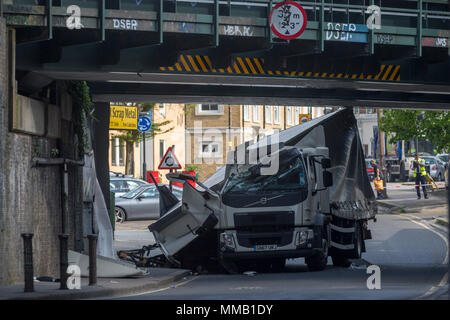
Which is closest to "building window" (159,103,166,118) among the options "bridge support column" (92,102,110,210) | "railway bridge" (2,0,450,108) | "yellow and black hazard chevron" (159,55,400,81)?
"bridge support column" (92,102,110,210)

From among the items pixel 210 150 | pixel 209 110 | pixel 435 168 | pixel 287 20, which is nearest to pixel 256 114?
pixel 209 110

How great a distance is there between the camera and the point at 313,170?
18.7 metres

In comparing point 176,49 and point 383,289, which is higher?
point 176,49

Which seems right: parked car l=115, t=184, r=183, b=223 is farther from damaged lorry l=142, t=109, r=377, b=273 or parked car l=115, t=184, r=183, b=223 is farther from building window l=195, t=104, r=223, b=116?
building window l=195, t=104, r=223, b=116

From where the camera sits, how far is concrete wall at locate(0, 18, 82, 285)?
15117mm

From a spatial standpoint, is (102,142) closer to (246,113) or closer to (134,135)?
(134,135)

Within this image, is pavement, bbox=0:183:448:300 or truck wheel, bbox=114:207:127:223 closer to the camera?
pavement, bbox=0:183:448:300

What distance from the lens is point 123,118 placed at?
32.7 metres

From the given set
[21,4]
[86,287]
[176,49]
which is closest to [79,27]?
[21,4]

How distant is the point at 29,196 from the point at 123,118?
54.4 ft

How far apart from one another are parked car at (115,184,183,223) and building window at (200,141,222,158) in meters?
37.3

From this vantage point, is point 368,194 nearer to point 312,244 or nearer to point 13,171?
point 312,244

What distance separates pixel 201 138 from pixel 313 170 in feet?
173
